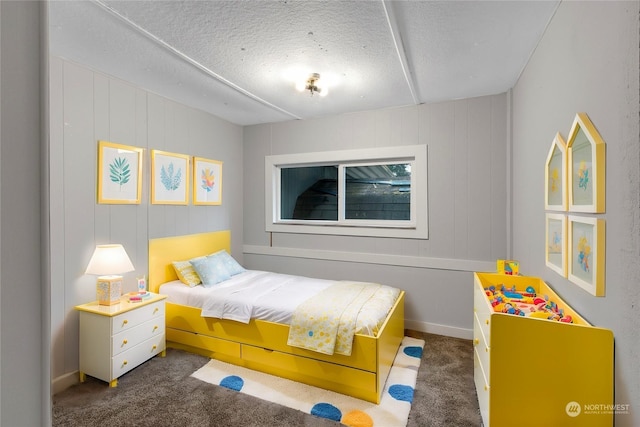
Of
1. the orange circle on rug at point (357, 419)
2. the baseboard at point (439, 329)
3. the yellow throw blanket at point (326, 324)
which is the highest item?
the yellow throw blanket at point (326, 324)

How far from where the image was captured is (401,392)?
7.07 feet

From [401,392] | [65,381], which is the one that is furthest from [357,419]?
[65,381]

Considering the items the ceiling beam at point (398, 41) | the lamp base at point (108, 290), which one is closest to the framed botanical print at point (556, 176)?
the ceiling beam at point (398, 41)

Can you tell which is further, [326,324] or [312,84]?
[312,84]

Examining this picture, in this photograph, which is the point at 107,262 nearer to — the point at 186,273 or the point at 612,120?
the point at 186,273

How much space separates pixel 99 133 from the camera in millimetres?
2480

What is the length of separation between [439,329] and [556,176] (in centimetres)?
201

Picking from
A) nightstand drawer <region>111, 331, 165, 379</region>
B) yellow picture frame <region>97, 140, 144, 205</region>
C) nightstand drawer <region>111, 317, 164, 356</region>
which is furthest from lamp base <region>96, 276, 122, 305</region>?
yellow picture frame <region>97, 140, 144, 205</region>

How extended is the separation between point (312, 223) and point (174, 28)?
2.44 m

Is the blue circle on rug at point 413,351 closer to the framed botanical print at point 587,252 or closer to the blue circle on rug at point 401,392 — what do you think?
the blue circle on rug at point 401,392

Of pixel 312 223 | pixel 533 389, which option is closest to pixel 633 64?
pixel 533 389

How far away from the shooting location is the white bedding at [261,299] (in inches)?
94.2

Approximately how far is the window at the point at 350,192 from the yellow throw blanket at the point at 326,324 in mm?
1150

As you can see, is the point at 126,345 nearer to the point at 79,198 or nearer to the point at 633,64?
the point at 79,198
